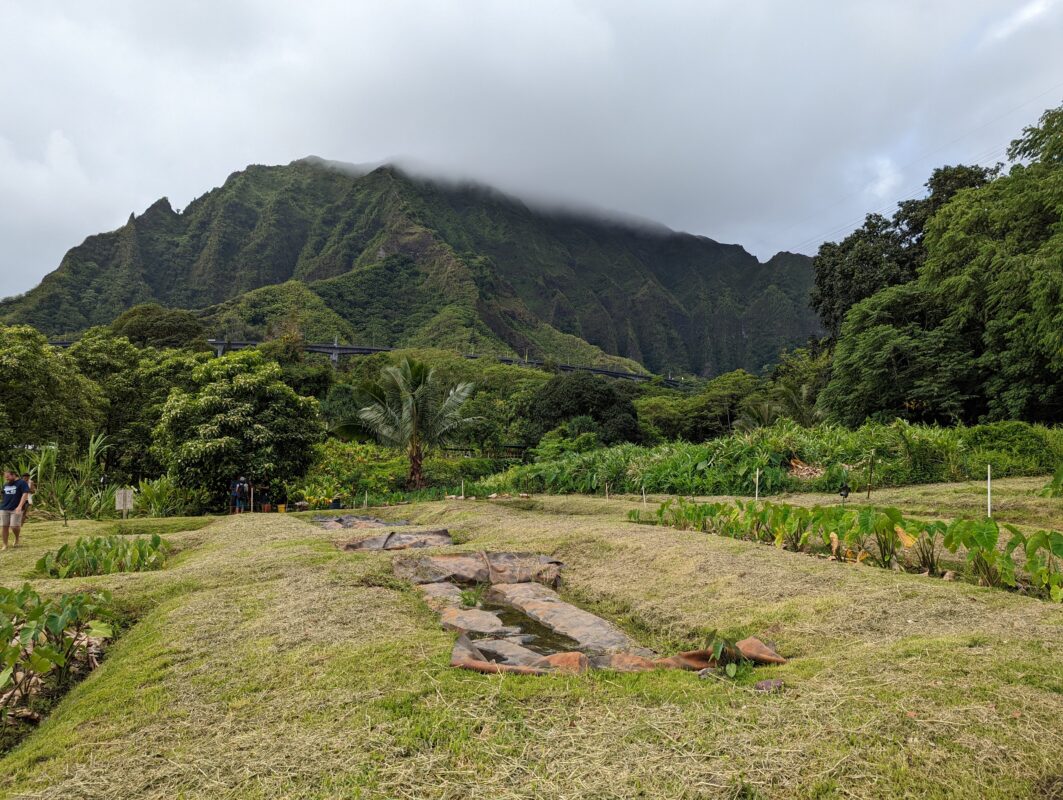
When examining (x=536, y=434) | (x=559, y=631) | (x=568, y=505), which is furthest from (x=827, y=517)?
(x=536, y=434)

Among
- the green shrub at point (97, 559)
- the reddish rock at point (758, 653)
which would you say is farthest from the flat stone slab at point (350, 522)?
the reddish rock at point (758, 653)

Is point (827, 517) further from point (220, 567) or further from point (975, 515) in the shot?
point (220, 567)

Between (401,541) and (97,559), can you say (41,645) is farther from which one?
(401,541)

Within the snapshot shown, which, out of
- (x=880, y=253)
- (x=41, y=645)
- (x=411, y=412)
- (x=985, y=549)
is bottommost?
(x=41, y=645)

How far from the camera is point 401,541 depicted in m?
9.54

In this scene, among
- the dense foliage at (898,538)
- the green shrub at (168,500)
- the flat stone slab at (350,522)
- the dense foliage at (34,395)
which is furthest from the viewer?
the green shrub at (168,500)

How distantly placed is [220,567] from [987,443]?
15.6 metres

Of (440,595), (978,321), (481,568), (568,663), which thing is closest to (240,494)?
(481,568)

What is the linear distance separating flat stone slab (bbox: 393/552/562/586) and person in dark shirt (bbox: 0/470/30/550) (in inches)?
285

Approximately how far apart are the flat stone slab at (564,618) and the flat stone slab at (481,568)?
0.36 meters

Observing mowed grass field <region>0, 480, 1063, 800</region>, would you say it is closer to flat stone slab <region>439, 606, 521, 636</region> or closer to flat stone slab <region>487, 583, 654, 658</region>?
flat stone slab <region>439, 606, 521, 636</region>

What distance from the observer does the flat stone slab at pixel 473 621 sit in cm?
489

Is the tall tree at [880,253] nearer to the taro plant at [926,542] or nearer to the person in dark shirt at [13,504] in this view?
the taro plant at [926,542]

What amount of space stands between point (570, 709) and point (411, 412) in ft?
58.1
